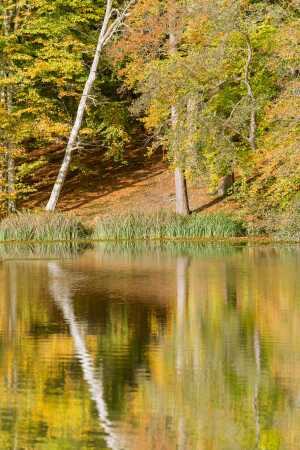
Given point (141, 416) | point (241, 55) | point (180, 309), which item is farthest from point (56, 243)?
point (141, 416)

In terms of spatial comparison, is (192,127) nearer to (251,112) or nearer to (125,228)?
(251,112)

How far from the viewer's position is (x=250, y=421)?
9.66 m

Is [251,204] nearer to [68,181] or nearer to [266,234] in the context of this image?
[266,234]

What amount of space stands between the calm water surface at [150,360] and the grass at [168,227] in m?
9.44

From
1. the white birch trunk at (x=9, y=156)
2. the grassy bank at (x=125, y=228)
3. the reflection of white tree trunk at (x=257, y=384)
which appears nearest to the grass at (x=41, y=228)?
the grassy bank at (x=125, y=228)

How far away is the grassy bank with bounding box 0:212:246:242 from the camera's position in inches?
1257

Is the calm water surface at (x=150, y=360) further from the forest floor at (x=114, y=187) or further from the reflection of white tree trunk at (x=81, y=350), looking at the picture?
the forest floor at (x=114, y=187)

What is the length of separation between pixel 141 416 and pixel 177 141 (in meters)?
22.5

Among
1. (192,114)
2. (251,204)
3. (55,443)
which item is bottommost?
(55,443)

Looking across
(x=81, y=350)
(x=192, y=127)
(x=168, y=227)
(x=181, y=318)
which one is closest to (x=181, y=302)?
(x=181, y=318)

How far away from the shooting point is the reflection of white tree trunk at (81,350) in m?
9.38

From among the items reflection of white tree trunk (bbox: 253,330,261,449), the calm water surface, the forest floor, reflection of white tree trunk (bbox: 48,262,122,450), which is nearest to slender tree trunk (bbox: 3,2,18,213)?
the forest floor

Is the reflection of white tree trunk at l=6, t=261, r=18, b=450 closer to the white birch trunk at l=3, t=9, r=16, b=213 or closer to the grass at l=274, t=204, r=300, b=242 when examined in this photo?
the grass at l=274, t=204, r=300, b=242

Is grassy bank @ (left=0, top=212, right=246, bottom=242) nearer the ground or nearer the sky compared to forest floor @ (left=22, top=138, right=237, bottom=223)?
nearer the ground
